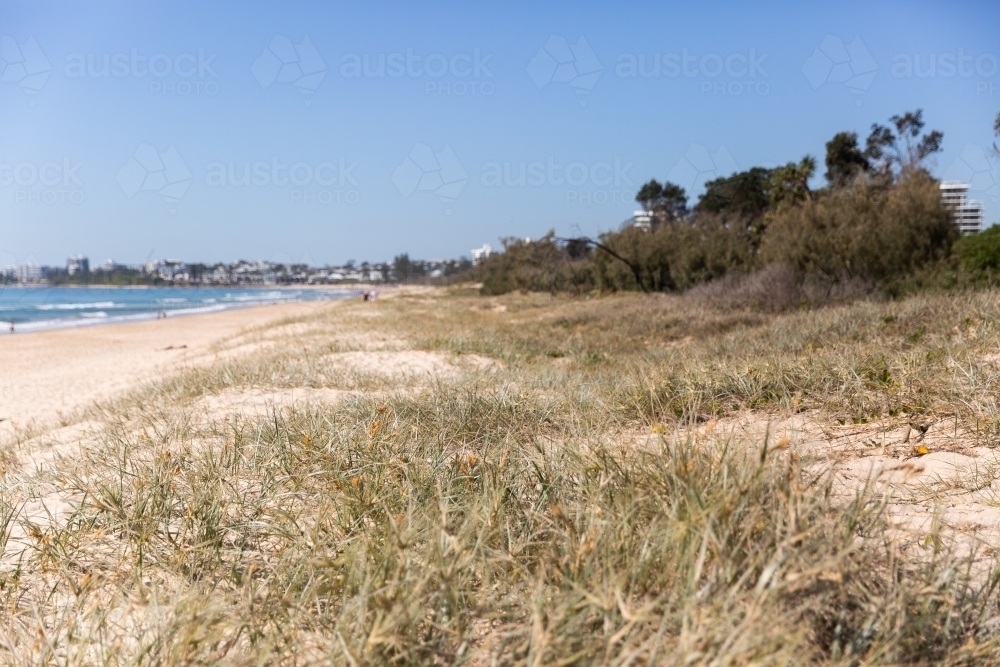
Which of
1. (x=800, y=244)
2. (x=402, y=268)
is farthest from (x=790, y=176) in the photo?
(x=402, y=268)

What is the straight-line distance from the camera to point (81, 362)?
18.3 metres

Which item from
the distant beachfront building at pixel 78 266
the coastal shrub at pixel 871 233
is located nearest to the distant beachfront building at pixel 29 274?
the distant beachfront building at pixel 78 266

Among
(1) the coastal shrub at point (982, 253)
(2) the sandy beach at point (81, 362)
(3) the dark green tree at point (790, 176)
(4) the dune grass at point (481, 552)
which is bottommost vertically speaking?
(2) the sandy beach at point (81, 362)

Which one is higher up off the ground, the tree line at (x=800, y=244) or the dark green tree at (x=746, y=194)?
the dark green tree at (x=746, y=194)

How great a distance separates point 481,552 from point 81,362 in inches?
793

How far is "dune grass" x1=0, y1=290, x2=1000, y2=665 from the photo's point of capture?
1438 millimetres

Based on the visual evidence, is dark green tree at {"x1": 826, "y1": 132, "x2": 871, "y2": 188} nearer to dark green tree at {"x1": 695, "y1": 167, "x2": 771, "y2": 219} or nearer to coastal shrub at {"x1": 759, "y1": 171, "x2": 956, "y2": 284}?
dark green tree at {"x1": 695, "y1": 167, "x2": 771, "y2": 219}

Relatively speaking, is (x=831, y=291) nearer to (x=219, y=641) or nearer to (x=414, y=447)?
(x=414, y=447)

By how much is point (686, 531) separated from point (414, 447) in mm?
1533

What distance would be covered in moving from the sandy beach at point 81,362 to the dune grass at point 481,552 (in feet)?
16.8

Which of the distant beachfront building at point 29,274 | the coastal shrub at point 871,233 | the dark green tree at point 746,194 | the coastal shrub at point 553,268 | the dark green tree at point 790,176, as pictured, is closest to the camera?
the coastal shrub at point 871,233

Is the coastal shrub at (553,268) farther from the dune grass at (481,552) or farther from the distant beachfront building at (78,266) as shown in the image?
the distant beachfront building at (78,266)

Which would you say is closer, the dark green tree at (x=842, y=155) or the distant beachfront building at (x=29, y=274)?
the dark green tree at (x=842, y=155)

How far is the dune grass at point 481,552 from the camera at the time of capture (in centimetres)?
144
